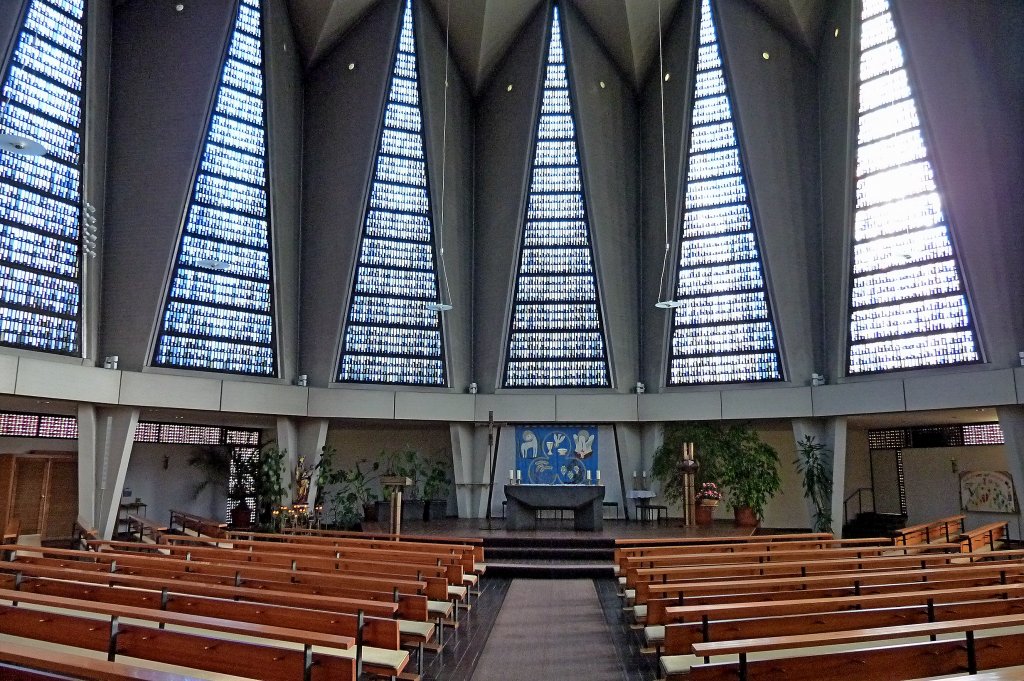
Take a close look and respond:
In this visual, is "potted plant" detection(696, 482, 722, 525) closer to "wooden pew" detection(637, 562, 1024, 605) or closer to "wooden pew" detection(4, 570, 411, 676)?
"wooden pew" detection(637, 562, 1024, 605)

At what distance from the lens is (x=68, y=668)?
2.60m

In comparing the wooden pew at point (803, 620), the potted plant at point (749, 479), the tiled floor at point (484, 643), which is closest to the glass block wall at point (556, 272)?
the potted plant at point (749, 479)

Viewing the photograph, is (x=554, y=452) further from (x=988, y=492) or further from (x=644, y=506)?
(x=988, y=492)

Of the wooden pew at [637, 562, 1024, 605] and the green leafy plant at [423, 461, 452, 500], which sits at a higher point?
the green leafy plant at [423, 461, 452, 500]

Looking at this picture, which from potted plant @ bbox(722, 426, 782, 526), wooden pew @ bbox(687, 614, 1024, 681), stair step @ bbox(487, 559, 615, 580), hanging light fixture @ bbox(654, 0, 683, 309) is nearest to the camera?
wooden pew @ bbox(687, 614, 1024, 681)

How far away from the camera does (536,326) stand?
17656 millimetres

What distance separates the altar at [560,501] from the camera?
13648mm

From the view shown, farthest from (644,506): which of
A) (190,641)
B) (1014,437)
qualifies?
(190,641)

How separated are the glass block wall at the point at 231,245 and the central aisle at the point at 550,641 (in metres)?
9.31

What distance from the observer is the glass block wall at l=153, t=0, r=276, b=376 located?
Result: 48.6 ft

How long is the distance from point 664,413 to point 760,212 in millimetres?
5100

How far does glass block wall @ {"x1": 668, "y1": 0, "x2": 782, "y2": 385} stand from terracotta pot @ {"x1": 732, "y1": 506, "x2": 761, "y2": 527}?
3029 millimetres

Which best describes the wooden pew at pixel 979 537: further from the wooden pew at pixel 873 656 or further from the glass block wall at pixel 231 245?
the glass block wall at pixel 231 245

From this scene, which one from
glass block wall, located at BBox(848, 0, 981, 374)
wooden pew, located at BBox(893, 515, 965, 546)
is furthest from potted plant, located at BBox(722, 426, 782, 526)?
wooden pew, located at BBox(893, 515, 965, 546)
